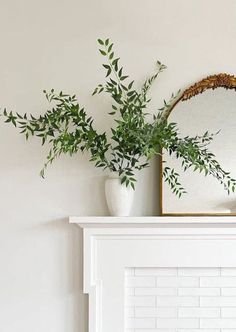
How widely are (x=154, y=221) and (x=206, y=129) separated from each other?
0.47 m

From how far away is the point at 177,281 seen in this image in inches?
99.4

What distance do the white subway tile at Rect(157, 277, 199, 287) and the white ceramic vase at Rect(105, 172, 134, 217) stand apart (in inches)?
12.7

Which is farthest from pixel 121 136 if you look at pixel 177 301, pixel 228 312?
pixel 228 312

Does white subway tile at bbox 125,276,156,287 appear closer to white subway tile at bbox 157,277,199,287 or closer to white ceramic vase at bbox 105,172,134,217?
white subway tile at bbox 157,277,199,287

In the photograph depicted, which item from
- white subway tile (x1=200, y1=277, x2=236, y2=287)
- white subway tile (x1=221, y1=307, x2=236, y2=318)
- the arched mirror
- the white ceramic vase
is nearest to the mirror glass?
the arched mirror

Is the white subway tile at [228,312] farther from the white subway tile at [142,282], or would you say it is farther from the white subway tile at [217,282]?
the white subway tile at [142,282]

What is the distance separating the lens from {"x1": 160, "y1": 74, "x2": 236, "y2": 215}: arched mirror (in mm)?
2533

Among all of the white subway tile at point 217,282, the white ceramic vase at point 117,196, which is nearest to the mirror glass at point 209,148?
the white ceramic vase at point 117,196

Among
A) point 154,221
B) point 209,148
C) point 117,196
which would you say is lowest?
point 154,221

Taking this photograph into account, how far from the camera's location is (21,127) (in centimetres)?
259

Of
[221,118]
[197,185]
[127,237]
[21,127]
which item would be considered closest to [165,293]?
[127,237]

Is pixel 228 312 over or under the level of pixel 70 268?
under

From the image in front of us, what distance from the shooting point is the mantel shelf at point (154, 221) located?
2453mm

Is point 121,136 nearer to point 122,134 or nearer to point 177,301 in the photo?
point 122,134
